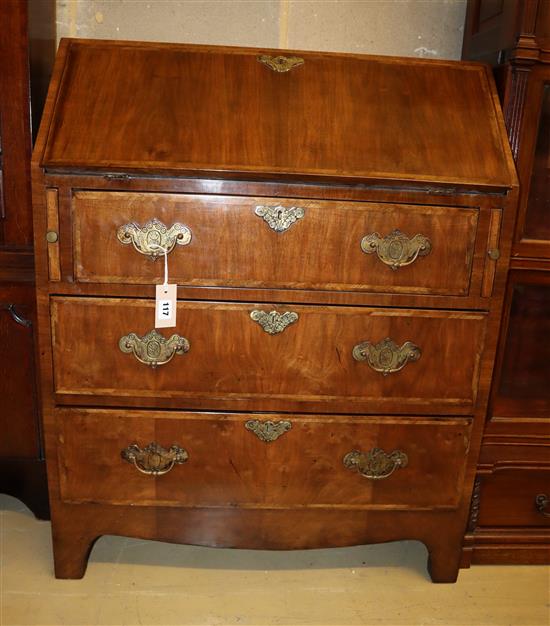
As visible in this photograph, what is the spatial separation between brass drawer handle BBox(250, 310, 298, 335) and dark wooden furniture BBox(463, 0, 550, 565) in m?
0.66

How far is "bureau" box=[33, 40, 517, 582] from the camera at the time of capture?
4.66ft

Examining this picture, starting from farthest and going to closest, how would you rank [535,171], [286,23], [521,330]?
1. [286,23]
2. [521,330]
3. [535,171]

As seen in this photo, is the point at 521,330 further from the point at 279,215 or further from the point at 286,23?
the point at 286,23

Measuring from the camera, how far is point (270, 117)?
1525 mm

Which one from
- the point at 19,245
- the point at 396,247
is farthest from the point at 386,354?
the point at 19,245

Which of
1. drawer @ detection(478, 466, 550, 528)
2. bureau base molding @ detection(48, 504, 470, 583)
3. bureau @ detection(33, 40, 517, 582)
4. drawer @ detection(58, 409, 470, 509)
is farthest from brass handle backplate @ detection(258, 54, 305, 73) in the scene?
drawer @ detection(478, 466, 550, 528)

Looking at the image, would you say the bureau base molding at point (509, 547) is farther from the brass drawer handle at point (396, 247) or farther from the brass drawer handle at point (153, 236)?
the brass drawer handle at point (153, 236)

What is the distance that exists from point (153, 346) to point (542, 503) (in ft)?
4.30

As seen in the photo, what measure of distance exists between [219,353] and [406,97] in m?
0.87

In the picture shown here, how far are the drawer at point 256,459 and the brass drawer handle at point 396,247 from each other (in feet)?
1.45

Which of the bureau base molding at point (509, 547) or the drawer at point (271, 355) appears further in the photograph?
the bureau base molding at point (509, 547)

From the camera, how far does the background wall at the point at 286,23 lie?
6.60ft


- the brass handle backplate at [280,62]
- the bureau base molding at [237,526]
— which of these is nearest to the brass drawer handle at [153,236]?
the brass handle backplate at [280,62]

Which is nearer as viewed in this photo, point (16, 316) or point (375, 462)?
point (375, 462)
